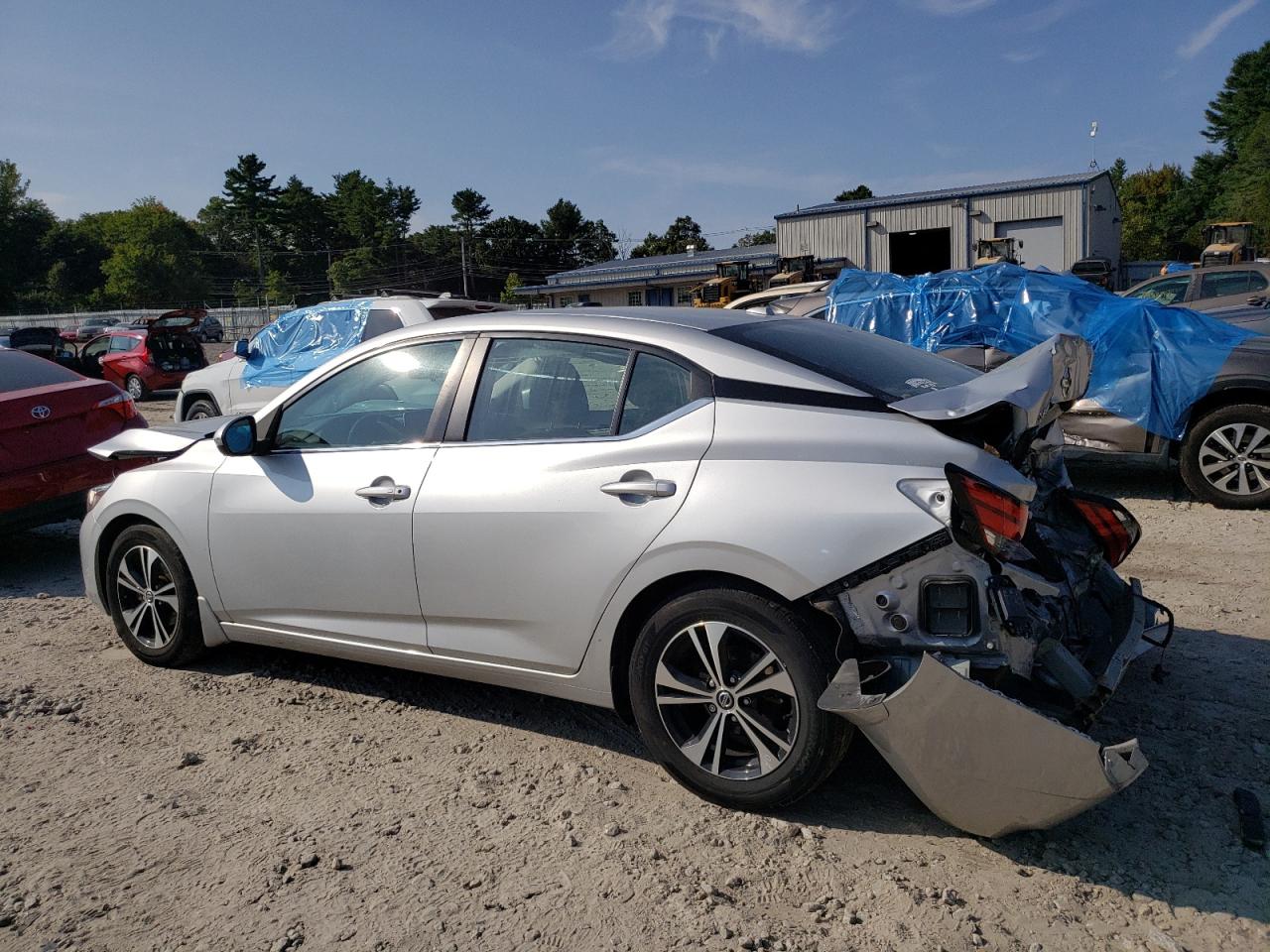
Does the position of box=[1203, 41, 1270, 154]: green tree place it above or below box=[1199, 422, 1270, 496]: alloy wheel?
above

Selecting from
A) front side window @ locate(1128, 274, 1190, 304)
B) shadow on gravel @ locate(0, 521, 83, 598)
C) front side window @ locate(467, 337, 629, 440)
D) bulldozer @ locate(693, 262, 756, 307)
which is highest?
bulldozer @ locate(693, 262, 756, 307)

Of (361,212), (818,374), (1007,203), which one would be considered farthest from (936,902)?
(361,212)

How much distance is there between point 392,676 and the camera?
459 cm

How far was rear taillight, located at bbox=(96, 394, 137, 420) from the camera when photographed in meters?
7.27

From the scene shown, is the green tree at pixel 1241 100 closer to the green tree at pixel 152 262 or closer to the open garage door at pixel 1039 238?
the open garage door at pixel 1039 238

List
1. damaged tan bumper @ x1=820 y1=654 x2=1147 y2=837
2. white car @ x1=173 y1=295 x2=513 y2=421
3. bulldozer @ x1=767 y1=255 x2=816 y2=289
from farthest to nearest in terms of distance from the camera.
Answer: bulldozer @ x1=767 y1=255 x2=816 y2=289, white car @ x1=173 y1=295 x2=513 y2=421, damaged tan bumper @ x1=820 y1=654 x2=1147 y2=837

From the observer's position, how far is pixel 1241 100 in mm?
81438

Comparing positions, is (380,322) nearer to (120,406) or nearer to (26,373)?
(120,406)

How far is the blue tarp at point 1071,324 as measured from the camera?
7090mm

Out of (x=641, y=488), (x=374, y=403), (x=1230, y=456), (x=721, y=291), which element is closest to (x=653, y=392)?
(x=641, y=488)

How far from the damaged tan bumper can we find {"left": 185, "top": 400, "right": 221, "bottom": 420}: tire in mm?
10929

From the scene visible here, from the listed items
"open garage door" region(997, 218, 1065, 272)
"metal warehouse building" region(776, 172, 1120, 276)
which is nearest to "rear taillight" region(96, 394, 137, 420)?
"metal warehouse building" region(776, 172, 1120, 276)

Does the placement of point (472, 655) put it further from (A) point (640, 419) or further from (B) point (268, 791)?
(A) point (640, 419)

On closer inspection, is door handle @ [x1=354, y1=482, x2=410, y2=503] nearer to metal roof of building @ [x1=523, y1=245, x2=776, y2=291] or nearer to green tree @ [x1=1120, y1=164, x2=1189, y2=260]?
metal roof of building @ [x1=523, y1=245, x2=776, y2=291]
